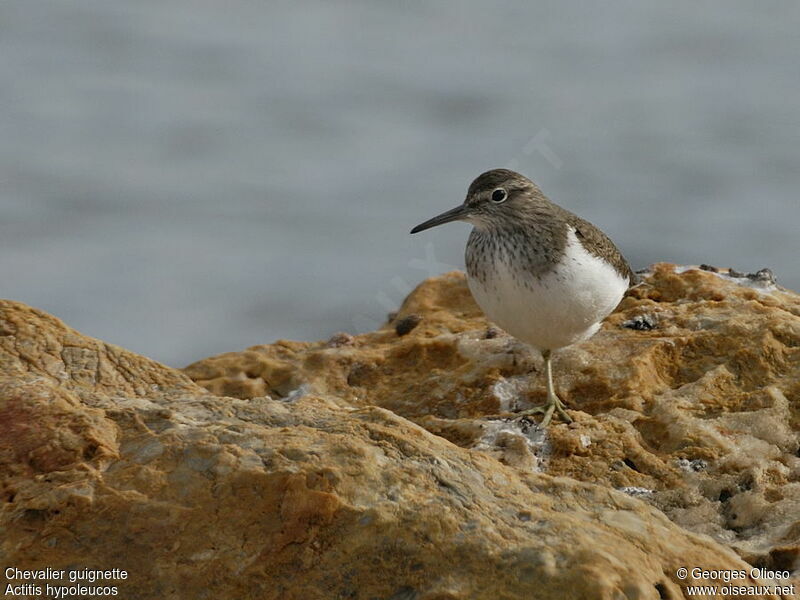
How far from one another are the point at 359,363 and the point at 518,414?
119 cm

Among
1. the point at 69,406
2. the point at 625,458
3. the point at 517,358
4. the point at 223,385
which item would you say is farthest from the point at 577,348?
the point at 69,406

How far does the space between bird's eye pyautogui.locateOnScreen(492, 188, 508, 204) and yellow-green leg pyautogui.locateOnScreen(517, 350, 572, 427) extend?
3.69 ft

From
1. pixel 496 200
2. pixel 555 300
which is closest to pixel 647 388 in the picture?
pixel 555 300

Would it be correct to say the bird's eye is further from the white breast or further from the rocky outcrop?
the rocky outcrop

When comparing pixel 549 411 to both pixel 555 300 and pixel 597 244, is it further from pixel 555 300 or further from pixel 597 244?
pixel 597 244

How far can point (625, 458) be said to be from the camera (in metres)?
4.97

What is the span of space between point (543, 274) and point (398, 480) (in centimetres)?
250

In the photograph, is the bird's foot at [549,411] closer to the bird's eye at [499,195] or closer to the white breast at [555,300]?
the white breast at [555,300]

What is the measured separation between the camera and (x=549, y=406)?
5.60 m

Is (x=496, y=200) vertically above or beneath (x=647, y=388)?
above

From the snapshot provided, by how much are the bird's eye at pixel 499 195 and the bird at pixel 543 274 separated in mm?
26

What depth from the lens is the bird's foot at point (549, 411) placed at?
17.4ft

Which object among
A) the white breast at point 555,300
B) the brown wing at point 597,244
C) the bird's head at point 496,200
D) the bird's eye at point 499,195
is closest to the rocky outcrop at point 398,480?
the white breast at point 555,300

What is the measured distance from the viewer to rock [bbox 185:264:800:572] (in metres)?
4.68
